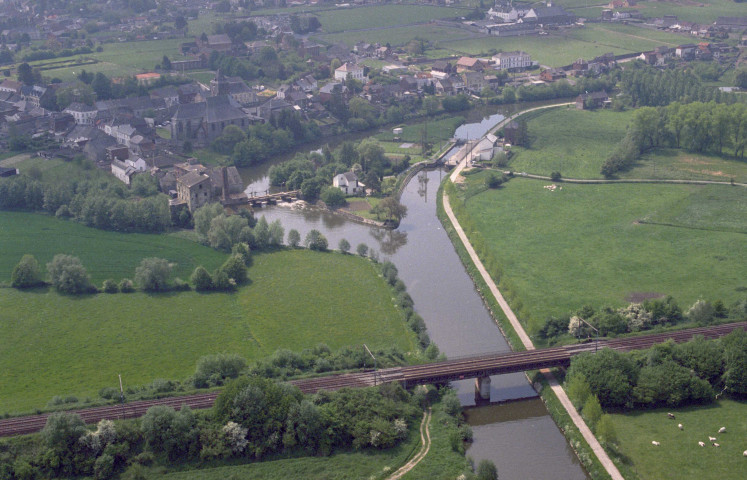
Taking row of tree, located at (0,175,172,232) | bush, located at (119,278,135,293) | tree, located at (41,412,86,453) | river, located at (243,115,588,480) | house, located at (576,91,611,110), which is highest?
tree, located at (41,412,86,453)

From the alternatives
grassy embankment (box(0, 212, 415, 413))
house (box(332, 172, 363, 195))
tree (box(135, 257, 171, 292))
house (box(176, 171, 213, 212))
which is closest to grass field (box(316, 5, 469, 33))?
house (box(332, 172, 363, 195))

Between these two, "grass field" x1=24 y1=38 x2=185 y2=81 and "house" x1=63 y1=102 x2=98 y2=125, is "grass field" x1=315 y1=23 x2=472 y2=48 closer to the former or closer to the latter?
"grass field" x1=24 y1=38 x2=185 y2=81

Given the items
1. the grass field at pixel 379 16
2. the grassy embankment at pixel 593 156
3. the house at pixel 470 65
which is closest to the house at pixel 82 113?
the grassy embankment at pixel 593 156

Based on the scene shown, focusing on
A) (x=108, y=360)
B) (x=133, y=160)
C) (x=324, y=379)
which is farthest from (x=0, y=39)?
(x=324, y=379)

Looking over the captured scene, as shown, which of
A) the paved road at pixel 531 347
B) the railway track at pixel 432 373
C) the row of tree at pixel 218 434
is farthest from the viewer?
the railway track at pixel 432 373

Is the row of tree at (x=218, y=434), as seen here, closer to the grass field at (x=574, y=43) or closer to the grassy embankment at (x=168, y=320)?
the grassy embankment at (x=168, y=320)

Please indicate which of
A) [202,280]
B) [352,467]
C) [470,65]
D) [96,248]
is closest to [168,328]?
[202,280]

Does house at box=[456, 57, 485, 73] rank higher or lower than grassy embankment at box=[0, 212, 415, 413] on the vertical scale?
lower

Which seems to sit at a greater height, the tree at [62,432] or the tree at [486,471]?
the tree at [62,432]
